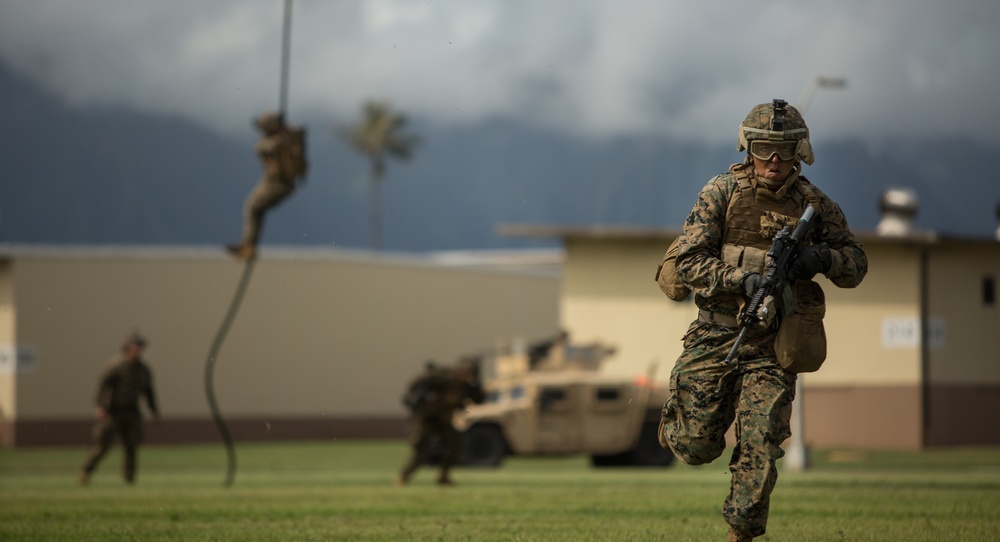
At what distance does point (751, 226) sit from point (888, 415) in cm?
2234

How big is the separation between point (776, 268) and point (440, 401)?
437 inches

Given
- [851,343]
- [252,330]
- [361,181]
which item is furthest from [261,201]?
[361,181]

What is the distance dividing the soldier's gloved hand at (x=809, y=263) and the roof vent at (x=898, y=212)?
24198mm

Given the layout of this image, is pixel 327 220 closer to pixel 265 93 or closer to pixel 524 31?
pixel 265 93

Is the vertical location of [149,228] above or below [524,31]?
below

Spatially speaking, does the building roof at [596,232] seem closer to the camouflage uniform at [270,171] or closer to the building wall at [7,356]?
the building wall at [7,356]

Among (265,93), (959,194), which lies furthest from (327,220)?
(959,194)

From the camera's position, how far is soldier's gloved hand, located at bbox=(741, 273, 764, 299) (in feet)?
20.8

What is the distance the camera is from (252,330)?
120 feet

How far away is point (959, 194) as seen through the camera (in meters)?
31.5

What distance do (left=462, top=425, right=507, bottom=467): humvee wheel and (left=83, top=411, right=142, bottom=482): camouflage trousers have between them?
5.59m

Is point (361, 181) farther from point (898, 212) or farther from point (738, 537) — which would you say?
point (738, 537)

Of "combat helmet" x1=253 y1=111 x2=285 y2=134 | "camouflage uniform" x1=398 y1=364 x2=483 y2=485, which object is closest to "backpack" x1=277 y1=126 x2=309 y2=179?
"combat helmet" x1=253 y1=111 x2=285 y2=134

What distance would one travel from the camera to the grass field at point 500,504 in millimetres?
8922
